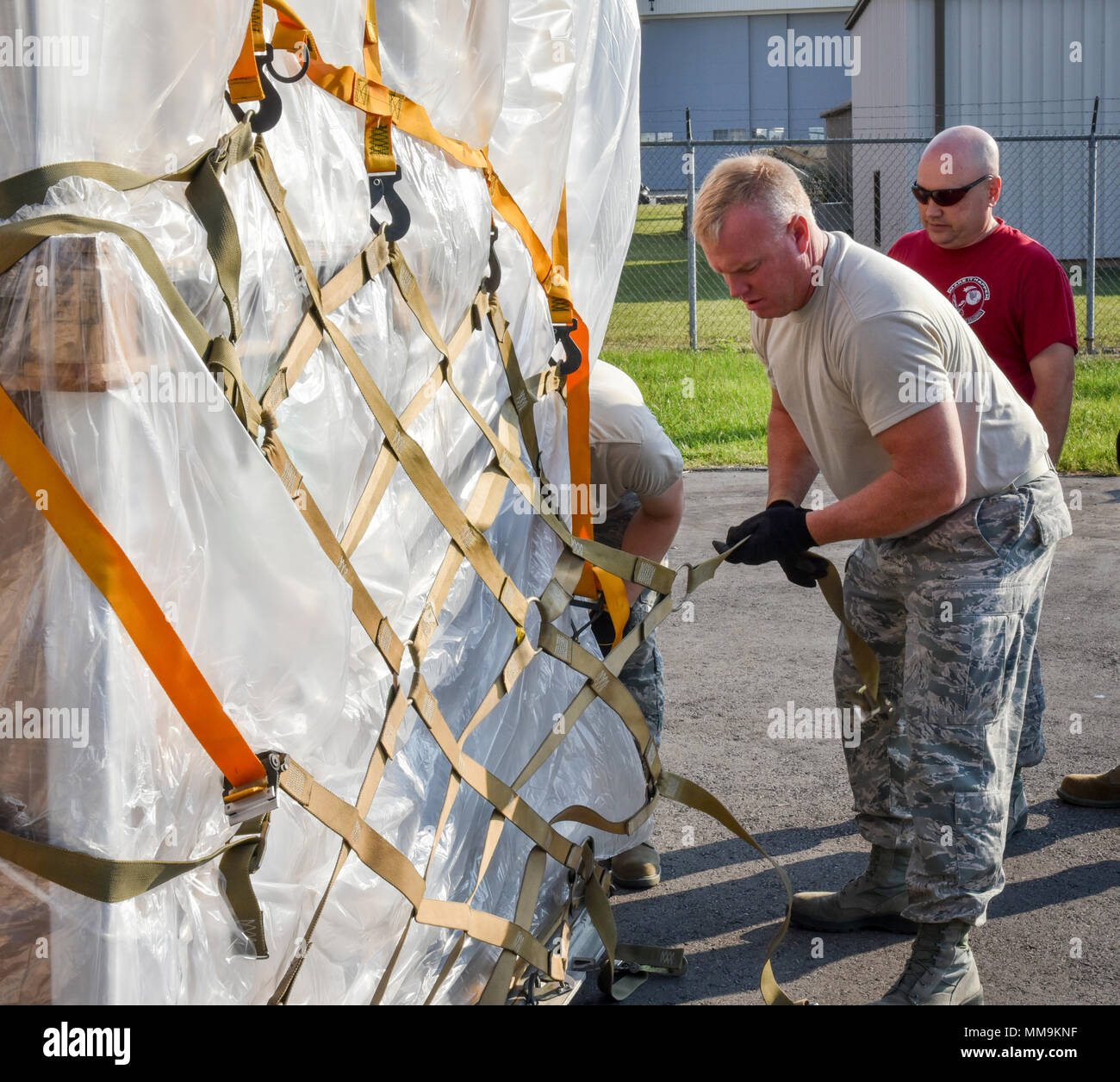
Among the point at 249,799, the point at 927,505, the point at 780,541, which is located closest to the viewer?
the point at 249,799

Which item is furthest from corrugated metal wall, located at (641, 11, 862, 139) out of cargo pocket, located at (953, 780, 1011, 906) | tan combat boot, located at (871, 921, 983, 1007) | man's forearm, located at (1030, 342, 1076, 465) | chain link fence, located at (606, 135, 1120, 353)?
tan combat boot, located at (871, 921, 983, 1007)

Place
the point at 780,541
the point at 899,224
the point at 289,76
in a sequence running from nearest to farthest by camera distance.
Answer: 1. the point at 289,76
2. the point at 780,541
3. the point at 899,224

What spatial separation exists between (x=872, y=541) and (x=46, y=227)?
2271mm

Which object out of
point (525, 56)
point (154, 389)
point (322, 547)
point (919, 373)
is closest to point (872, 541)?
point (919, 373)

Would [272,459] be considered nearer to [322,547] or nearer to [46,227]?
[322,547]

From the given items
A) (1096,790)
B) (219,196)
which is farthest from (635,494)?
(219,196)

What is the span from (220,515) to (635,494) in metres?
2.21

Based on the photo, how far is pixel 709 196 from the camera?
279 centimetres

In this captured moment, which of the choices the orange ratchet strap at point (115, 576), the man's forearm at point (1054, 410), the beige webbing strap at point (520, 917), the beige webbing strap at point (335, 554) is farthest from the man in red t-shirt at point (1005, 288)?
the orange ratchet strap at point (115, 576)

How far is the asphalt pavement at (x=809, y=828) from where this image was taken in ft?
9.97

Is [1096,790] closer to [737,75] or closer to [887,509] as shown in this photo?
[887,509]

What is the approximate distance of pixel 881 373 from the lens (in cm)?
270

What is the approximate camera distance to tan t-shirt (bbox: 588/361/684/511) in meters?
3.44

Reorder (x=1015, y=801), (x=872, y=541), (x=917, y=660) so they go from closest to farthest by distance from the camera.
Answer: (x=917, y=660)
(x=872, y=541)
(x=1015, y=801)
